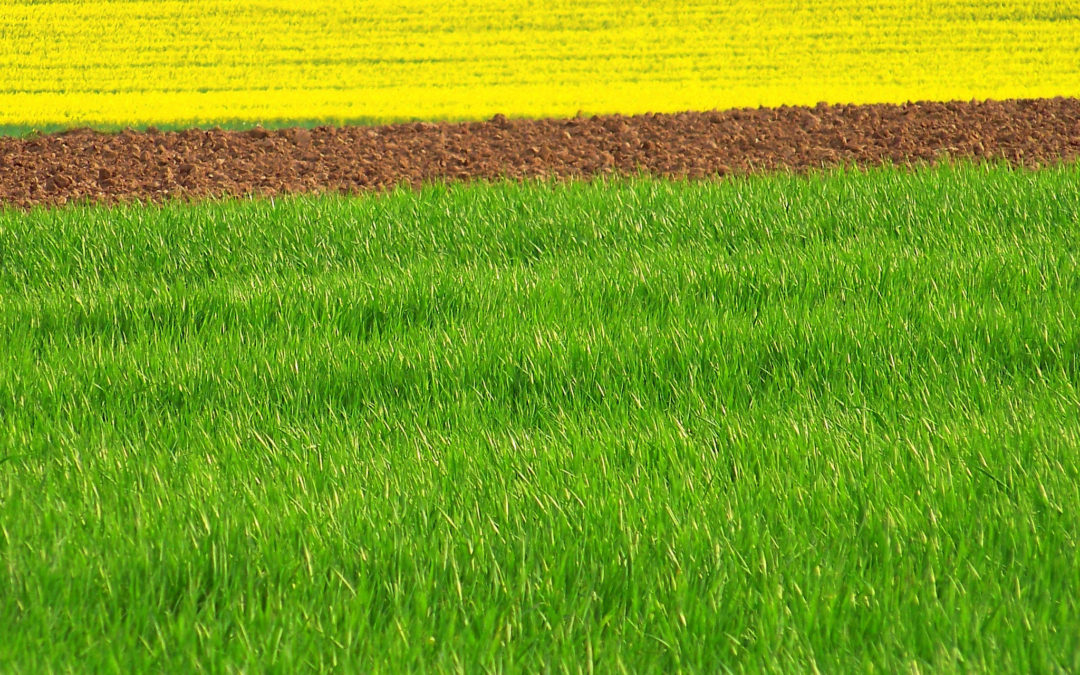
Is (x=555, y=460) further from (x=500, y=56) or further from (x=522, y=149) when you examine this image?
(x=500, y=56)

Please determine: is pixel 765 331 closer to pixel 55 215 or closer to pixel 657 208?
pixel 657 208

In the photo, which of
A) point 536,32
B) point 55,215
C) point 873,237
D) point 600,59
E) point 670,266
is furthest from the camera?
point 536,32

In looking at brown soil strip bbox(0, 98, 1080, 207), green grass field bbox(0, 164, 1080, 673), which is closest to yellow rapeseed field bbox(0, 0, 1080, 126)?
brown soil strip bbox(0, 98, 1080, 207)

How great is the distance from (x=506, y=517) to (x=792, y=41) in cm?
1946

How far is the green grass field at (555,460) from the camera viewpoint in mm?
1694

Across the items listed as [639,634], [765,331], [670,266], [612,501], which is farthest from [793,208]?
[639,634]

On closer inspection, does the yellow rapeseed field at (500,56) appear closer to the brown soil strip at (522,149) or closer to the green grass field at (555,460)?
the brown soil strip at (522,149)

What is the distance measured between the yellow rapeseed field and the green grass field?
10.6 m

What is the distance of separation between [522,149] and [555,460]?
6756mm

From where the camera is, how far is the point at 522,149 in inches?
347

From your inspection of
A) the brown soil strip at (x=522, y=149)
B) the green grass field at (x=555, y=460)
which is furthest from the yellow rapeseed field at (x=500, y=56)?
the green grass field at (x=555, y=460)

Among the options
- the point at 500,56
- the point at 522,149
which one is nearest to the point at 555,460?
the point at 522,149

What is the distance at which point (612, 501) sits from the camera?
2.12 m

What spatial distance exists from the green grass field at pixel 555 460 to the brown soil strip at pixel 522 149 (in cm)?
298
